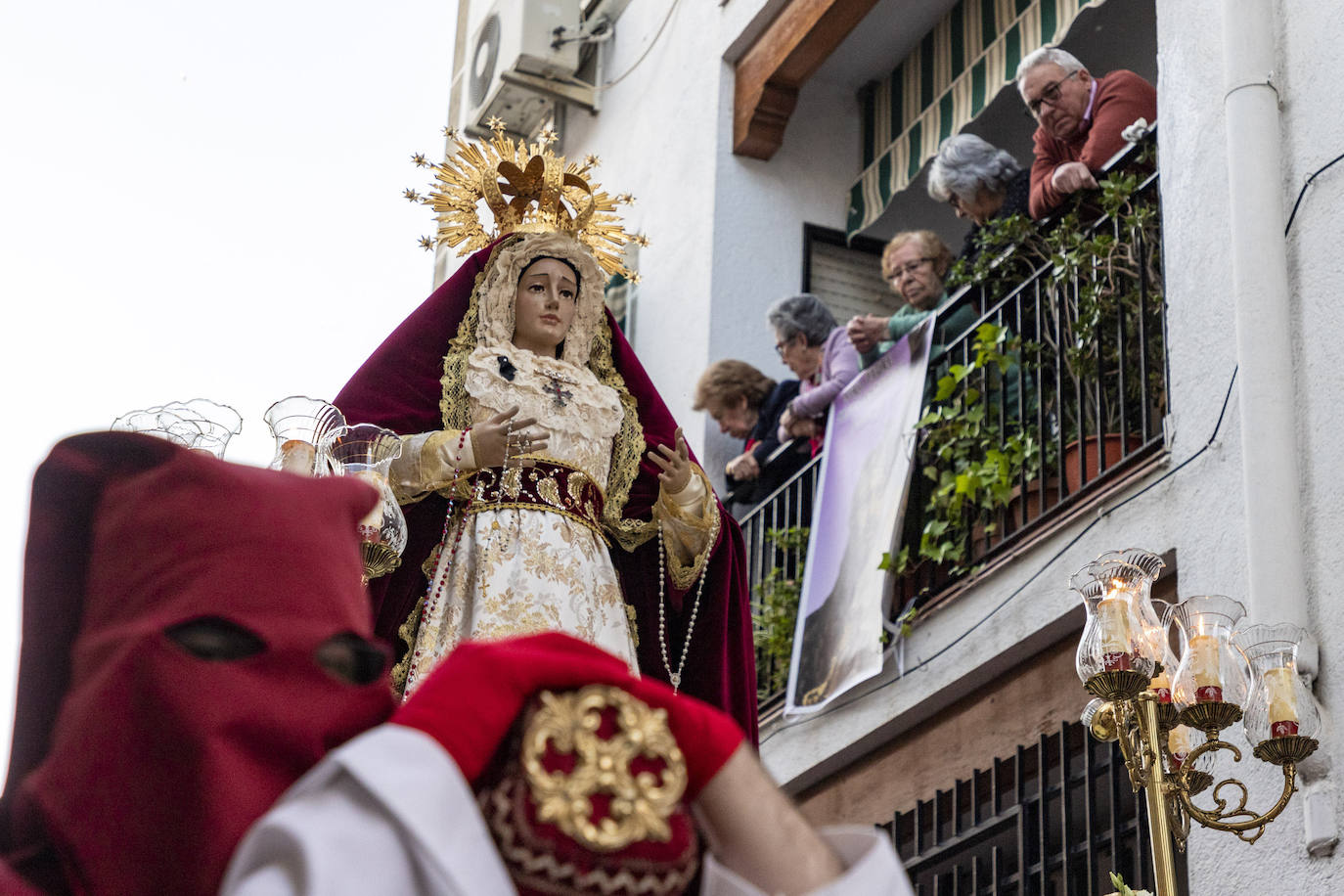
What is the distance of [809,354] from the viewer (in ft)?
25.7

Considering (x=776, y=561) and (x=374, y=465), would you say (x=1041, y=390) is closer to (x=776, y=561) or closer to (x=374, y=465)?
(x=776, y=561)

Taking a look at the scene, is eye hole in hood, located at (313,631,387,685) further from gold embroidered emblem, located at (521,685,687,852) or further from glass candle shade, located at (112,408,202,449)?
glass candle shade, located at (112,408,202,449)

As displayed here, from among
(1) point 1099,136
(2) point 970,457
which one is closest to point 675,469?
(2) point 970,457

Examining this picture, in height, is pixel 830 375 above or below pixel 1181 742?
above

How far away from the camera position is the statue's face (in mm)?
4340

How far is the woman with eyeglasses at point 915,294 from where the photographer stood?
23.3 ft

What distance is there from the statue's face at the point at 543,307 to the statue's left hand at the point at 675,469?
47cm

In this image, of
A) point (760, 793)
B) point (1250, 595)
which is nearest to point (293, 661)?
point (760, 793)

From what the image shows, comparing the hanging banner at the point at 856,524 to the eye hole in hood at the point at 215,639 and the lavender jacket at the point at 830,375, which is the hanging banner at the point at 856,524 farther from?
the eye hole in hood at the point at 215,639

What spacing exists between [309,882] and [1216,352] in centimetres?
458

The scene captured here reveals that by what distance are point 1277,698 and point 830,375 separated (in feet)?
12.0

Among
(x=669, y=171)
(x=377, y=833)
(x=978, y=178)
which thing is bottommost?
(x=377, y=833)

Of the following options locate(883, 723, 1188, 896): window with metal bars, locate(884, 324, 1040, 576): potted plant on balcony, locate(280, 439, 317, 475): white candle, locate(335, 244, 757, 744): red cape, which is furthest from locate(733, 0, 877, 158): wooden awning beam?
locate(280, 439, 317, 475): white candle

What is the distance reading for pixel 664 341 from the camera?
984 centimetres
